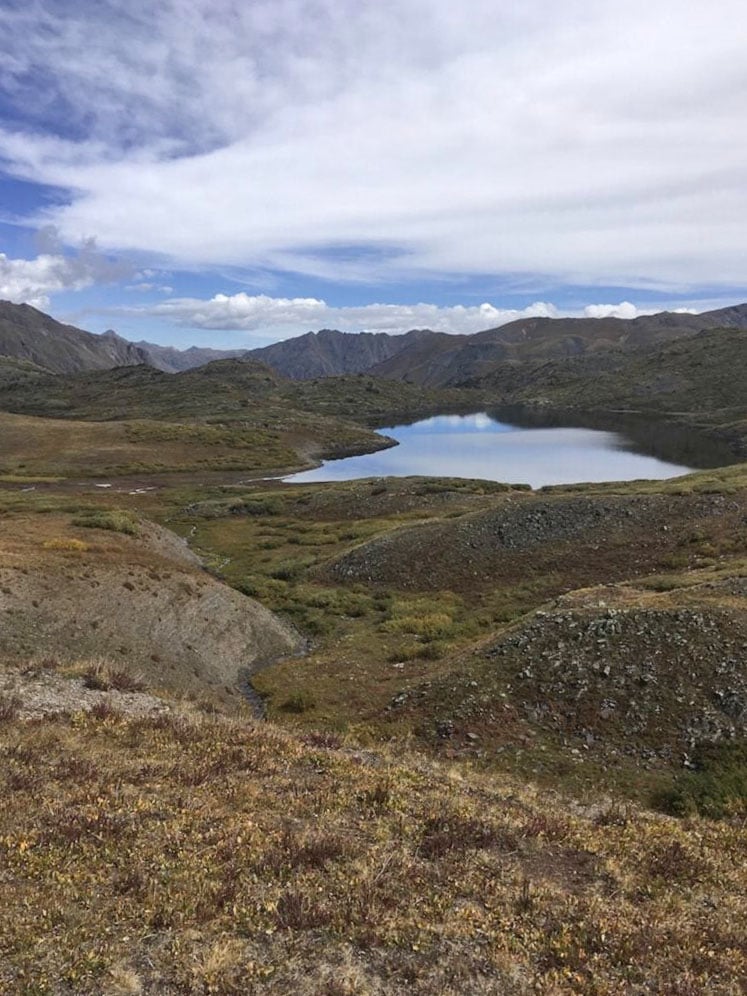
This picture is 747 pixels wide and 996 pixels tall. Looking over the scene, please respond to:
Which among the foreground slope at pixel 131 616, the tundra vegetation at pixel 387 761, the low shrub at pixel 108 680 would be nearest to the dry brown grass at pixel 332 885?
Answer: the tundra vegetation at pixel 387 761

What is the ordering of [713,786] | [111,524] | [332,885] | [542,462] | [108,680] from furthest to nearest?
[542,462]
[111,524]
[108,680]
[713,786]
[332,885]

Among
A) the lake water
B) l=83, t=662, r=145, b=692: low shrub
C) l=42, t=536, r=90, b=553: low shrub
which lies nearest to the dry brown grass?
l=83, t=662, r=145, b=692: low shrub

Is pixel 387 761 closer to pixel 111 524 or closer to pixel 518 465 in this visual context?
pixel 111 524

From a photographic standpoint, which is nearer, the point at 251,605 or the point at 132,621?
the point at 132,621

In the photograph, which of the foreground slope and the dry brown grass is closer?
the dry brown grass

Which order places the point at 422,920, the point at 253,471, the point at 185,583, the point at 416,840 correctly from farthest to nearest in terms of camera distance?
1. the point at 253,471
2. the point at 185,583
3. the point at 416,840
4. the point at 422,920

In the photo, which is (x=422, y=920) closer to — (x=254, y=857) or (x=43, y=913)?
(x=254, y=857)

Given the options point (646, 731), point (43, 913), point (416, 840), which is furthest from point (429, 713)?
point (43, 913)

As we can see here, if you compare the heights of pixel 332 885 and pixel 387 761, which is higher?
pixel 332 885

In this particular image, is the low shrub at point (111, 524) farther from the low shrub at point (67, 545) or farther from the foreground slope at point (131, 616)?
the low shrub at point (67, 545)

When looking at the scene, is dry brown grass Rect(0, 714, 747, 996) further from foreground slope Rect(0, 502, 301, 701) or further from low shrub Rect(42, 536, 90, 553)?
low shrub Rect(42, 536, 90, 553)

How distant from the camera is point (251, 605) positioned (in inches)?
1672

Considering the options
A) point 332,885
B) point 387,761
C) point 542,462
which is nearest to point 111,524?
point 387,761

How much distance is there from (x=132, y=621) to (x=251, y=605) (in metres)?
8.82
